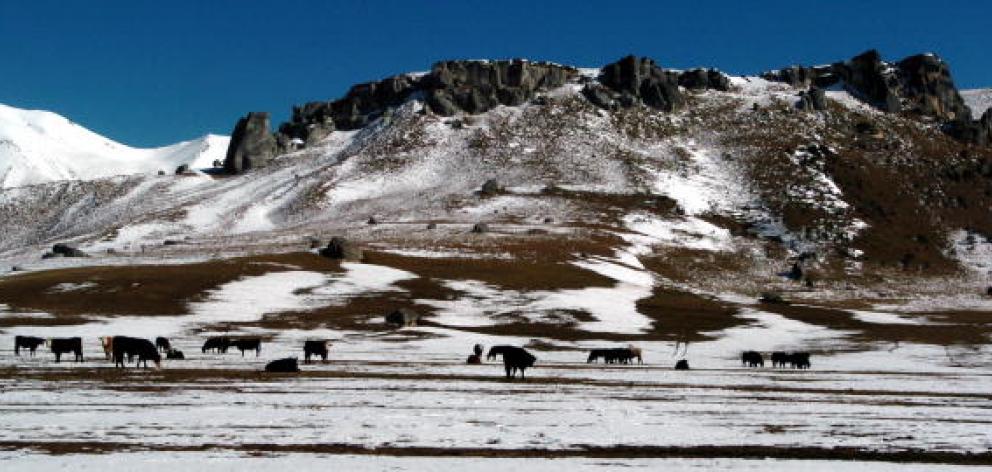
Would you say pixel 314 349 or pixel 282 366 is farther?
pixel 314 349

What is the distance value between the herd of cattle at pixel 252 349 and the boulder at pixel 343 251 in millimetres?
57302

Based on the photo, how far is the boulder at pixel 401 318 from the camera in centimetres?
8119

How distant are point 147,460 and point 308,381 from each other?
20353 mm

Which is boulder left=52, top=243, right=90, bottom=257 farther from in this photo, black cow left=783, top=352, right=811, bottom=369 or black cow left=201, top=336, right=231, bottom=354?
black cow left=783, top=352, right=811, bottom=369

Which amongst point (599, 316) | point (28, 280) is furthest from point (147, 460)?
point (28, 280)

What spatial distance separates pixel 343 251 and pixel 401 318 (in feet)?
136

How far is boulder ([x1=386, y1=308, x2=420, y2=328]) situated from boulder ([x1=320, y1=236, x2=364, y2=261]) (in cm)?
3858

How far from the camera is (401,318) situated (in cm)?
8131

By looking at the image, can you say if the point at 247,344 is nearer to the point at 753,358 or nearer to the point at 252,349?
the point at 252,349

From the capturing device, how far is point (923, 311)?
4555 inches

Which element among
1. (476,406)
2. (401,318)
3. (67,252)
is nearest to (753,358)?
(476,406)

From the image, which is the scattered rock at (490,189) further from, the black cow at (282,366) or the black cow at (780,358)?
the black cow at (282,366)

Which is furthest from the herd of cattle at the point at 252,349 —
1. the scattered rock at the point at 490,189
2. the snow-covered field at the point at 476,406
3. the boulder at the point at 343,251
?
the scattered rock at the point at 490,189

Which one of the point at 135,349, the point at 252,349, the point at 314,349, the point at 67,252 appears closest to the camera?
the point at 135,349
